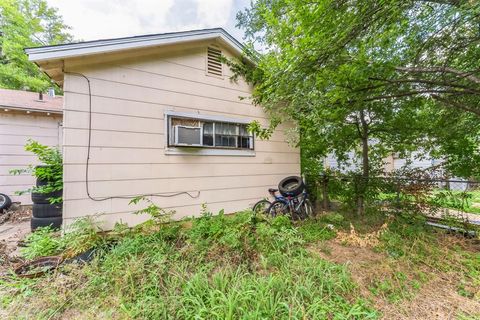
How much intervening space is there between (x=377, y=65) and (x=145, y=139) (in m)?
4.12

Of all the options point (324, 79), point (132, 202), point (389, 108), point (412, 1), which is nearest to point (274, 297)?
point (132, 202)

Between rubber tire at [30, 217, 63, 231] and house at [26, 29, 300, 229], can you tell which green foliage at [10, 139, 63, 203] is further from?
house at [26, 29, 300, 229]

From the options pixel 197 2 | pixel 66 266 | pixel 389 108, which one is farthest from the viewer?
pixel 197 2

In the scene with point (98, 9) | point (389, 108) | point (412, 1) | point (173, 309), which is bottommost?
point (173, 309)

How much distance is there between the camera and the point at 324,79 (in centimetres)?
356

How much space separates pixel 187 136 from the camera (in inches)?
170

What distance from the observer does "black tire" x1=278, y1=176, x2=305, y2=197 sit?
16.2 feet

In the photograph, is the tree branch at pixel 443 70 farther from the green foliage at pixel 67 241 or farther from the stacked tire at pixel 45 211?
the stacked tire at pixel 45 211

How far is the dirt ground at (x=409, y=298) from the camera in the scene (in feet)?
7.09

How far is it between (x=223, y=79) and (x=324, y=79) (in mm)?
2417

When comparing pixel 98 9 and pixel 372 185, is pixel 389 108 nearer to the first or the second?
pixel 372 185

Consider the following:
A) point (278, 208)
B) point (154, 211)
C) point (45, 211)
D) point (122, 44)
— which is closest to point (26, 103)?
point (45, 211)

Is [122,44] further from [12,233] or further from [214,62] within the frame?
[12,233]

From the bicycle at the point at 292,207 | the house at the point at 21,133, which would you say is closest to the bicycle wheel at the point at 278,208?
the bicycle at the point at 292,207
